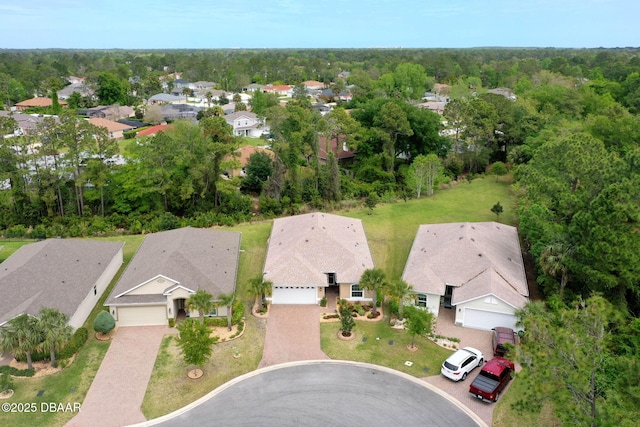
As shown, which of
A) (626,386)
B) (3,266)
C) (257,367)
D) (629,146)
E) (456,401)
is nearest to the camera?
(626,386)

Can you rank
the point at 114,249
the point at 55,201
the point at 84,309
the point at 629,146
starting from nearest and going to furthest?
1. the point at 84,309
2. the point at 114,249
3. the point at 629,146
4. the point at 55,201

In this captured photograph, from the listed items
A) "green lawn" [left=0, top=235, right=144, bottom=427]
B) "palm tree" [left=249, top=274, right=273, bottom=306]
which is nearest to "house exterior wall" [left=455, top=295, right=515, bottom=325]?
"palm tree" [left=249, top=274, right=273, bottom=306]

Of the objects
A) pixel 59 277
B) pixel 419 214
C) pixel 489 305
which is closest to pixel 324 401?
pixel 489 305

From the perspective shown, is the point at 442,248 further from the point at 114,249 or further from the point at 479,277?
the point at 114,249

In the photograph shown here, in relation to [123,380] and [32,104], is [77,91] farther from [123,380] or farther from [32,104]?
[123,380]

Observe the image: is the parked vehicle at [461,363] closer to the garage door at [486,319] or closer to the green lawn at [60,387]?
the garage door at [486,319]

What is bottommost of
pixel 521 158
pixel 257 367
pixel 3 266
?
pixel 257 367

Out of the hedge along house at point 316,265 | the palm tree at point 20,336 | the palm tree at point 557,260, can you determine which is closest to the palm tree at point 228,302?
the hedge along house at point 316,265

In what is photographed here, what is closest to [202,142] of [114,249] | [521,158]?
[114,249]
